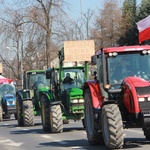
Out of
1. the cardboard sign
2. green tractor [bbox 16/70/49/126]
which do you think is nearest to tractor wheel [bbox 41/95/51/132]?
the cardboard sign

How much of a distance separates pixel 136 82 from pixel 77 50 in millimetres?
7748

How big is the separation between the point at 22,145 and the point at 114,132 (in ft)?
13.6

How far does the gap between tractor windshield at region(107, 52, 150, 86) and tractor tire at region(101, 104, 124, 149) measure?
112 centimetres

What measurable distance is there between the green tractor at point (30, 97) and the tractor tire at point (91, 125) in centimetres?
935

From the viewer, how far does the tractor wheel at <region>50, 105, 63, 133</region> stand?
Result: 1961 cm

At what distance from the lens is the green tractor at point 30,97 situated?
975 inches

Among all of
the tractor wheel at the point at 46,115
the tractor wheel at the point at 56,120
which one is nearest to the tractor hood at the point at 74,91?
the tractor wheel at the point at 56,120

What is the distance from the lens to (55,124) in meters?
19.7

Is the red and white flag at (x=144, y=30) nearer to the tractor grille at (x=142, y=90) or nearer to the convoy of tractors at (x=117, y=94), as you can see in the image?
the convoy of tractors at (x=117, y=94)

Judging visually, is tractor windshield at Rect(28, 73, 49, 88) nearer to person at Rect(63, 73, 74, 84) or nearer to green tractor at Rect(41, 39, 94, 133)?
green tractor at Rect(41, 39, 94, 133)

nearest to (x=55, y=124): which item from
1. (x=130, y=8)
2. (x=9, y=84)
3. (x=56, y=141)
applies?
(x=56, y=141)

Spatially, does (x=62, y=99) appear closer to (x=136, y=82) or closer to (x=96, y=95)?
(x=96, y=95)

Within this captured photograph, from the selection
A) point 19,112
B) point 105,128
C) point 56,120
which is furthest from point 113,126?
point 19,112

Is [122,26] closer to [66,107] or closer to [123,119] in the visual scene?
[66,107]
